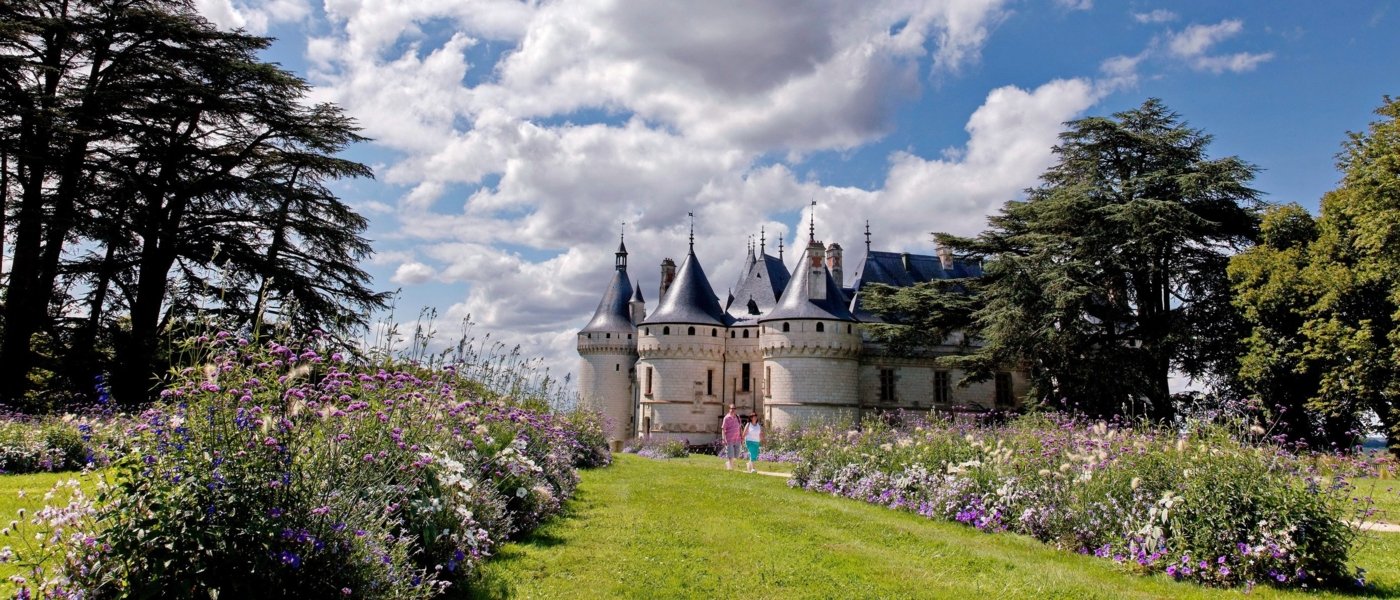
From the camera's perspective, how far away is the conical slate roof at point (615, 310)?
3394 cm

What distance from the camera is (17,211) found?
1595 centimetres

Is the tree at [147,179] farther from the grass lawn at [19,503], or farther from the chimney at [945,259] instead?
the chimney at [945,259]

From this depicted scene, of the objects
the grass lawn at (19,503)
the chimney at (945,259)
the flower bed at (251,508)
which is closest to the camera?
the flower bed at (251,508)

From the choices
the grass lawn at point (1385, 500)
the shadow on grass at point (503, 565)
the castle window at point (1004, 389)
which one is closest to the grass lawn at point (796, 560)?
the shadow on grass at point (503, 565)

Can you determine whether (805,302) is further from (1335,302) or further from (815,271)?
(1335,302)

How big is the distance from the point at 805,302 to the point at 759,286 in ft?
13.5

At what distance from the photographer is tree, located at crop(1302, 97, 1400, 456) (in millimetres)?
16906

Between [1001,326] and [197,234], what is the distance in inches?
757

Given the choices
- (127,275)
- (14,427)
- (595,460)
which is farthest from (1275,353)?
(127,275)

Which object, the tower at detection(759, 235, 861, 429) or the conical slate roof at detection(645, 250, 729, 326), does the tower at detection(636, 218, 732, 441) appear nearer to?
the conical slate roof at detection(645, 250, 729, 326)

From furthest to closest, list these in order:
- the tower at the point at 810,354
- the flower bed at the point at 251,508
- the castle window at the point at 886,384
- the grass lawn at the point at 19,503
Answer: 1. the castle window at the point at 886,384
2. the tower at the point at 810,354
3. the grass lawn at the point at 19,503
4. the flower bed at the point at 251,508

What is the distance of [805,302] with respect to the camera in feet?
94.4

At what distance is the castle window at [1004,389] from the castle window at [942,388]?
211cm

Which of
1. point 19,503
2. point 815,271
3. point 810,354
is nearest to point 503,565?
point 19,503
